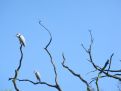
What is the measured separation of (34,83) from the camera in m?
9.45

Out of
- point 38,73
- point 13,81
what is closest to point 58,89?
point 13,81

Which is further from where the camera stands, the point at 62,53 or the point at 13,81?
the point at 62,53

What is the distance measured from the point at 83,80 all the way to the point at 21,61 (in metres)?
1.88

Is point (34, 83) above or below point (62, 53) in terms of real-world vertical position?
below

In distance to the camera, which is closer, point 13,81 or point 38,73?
point 13,81

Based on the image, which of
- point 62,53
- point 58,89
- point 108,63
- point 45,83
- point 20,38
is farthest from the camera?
point 20,38

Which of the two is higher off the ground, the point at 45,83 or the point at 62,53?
the point at 62,53

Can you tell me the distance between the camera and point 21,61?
9273 millimetres

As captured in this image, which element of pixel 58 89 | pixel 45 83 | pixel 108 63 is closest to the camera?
pixel 108 63

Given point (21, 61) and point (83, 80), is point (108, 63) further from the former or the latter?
point (21, 61)

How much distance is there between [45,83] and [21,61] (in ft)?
3.00

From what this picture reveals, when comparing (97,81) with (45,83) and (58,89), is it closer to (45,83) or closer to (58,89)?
(58,89)

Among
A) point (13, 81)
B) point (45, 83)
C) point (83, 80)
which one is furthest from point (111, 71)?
point (13, 81)

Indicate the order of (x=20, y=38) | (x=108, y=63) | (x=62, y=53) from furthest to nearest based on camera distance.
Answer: (x=20, y=38) → (x=62, y=53) → (x=108, y=63)
